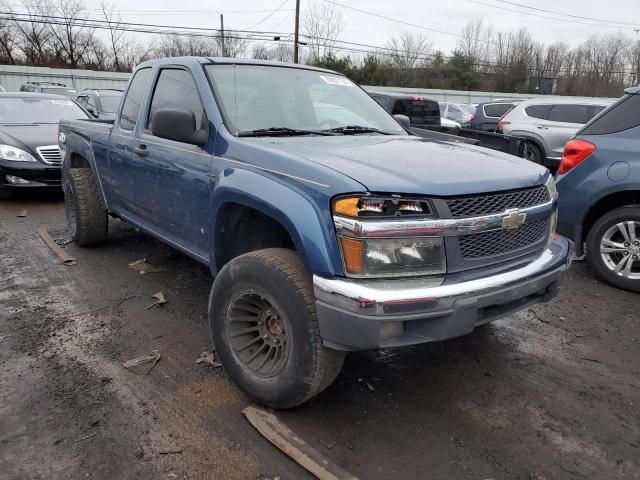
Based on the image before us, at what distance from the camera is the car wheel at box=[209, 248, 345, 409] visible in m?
2.48

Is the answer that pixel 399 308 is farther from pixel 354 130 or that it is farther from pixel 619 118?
pixel 619 118

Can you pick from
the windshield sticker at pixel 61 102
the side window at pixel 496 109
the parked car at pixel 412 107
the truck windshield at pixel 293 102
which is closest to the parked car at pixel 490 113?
the side window at pixel 496 109

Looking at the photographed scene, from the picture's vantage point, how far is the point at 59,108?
9.12 metres

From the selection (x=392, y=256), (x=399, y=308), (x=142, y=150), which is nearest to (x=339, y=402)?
(x=399, y=308)

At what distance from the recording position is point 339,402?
2.92 meters

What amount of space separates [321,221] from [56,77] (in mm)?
33797

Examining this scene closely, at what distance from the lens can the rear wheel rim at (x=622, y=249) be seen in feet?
15.2

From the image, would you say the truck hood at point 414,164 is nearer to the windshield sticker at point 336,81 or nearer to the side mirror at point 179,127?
the side mirror at point 179,127

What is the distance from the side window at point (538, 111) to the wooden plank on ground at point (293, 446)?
10.9m

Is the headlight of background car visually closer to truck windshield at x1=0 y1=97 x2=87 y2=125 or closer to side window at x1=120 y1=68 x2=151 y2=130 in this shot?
side window at x1=120 y1=68 x2=151 y2=130

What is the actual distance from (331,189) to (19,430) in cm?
199

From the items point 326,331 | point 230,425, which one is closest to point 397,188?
point 326,331

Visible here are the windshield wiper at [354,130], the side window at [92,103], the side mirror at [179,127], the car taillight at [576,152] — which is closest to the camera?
the side mirror at [179,127]

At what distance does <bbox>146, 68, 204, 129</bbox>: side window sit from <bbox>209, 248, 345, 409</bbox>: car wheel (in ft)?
3.94
